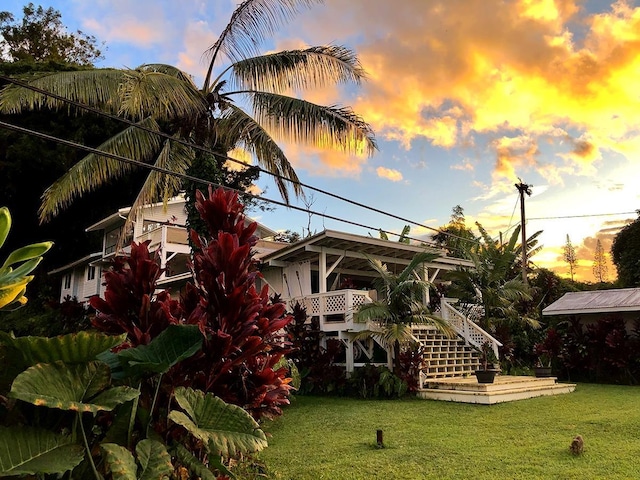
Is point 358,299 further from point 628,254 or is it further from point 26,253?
point 628,254

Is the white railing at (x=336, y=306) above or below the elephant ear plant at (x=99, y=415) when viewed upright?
above

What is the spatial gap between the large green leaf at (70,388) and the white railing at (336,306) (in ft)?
35.2

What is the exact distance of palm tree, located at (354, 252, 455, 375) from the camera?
465 inches

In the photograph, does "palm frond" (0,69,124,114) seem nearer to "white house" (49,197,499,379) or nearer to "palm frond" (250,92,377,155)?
"palm frond" (250,92,377,155)

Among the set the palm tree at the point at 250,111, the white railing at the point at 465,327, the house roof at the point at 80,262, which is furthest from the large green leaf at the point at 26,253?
the house roof at the point at 80,262

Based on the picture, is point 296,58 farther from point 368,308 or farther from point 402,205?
point 402,205

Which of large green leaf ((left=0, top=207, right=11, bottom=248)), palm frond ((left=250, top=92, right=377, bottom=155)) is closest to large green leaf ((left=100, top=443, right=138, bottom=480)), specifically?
large green leaf ((left=0, top=207, right=11, bottom=248))

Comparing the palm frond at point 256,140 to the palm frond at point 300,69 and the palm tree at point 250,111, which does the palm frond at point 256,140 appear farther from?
the palm frond at point 300,69

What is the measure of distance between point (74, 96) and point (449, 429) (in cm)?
928

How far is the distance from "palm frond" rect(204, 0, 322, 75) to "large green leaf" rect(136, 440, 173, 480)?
9.77 meters

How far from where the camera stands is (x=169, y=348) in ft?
7.54

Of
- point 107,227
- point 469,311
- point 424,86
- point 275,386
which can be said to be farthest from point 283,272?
point 107,227

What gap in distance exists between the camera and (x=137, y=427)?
2.49 metres

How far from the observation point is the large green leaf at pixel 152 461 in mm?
2039
